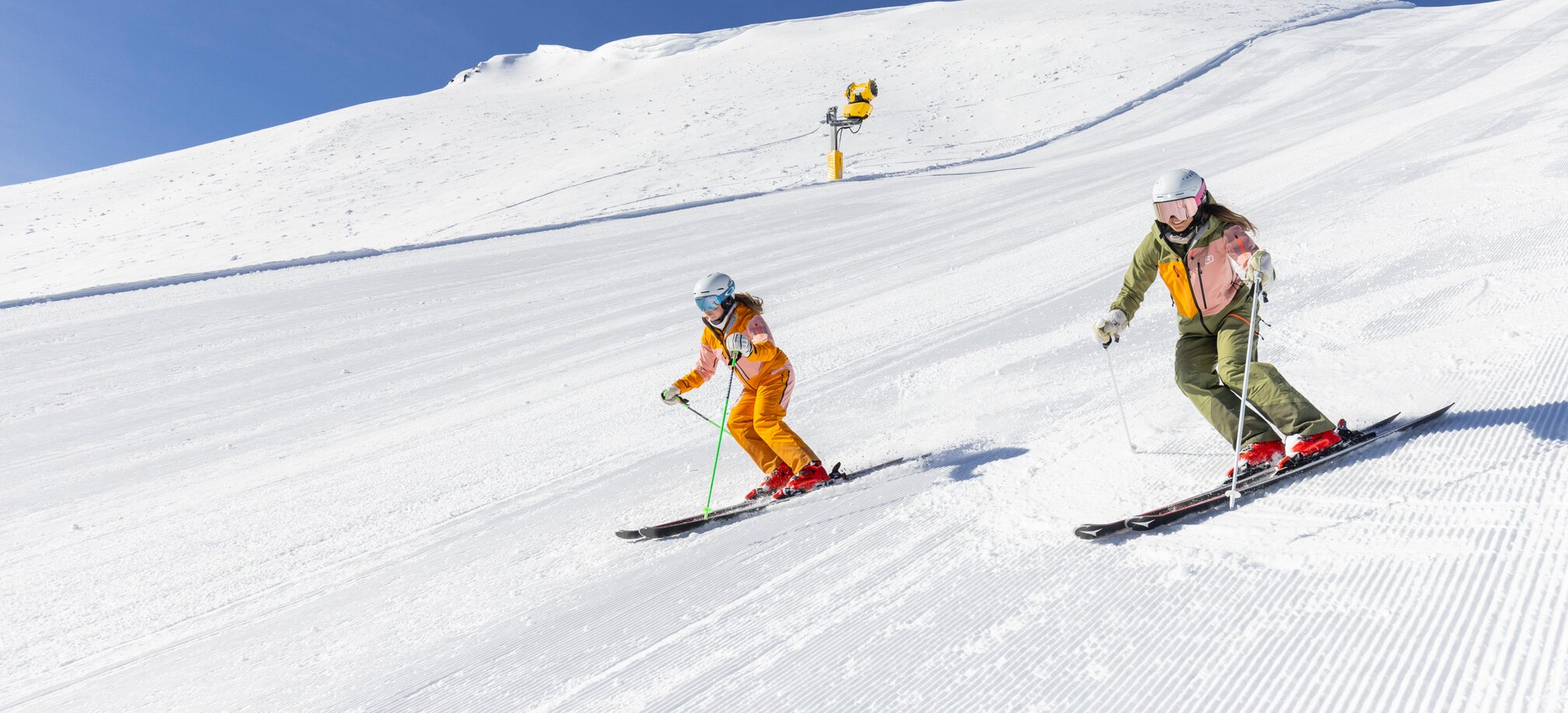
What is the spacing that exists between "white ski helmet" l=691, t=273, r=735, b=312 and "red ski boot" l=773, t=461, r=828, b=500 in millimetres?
1112

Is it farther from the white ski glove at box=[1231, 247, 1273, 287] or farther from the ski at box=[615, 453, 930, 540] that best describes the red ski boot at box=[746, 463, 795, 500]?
the white ski glove at box=[1231, 247, 1273, 287]

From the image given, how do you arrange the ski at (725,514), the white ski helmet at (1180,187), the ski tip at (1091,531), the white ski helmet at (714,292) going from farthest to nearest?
1. the white ski helmet at (714,292)
2. the ski at (725,514)
3. the white ski helmet at (1180,187)
4. the ski tip at (1091,531)

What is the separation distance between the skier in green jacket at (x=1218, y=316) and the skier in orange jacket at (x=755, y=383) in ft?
6.11

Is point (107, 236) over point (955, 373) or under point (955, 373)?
over

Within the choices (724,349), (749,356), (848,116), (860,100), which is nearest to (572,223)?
(848,116)

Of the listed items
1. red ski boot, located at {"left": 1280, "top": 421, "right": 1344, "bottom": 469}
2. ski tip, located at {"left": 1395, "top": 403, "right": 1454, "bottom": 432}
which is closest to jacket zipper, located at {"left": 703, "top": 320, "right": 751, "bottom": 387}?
red ski boot, located at {"left": 1280, "top": 421, "right": 1344, "bottom": 469}

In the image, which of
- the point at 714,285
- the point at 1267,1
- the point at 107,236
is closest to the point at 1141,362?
the point at 714,285

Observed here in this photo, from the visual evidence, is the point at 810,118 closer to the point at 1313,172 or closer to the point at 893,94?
the point at 893,94

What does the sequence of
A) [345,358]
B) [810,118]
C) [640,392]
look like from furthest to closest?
1. [810,118]
2. [345,358]
3. [640,392]

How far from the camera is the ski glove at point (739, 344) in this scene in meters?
4.73

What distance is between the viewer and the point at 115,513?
19.5 feet

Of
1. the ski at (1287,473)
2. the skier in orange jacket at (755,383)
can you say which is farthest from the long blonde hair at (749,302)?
the ski at (1287,473)

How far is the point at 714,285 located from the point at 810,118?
904 inches

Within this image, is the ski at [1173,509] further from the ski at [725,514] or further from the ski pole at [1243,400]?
the ski at [725,514]
